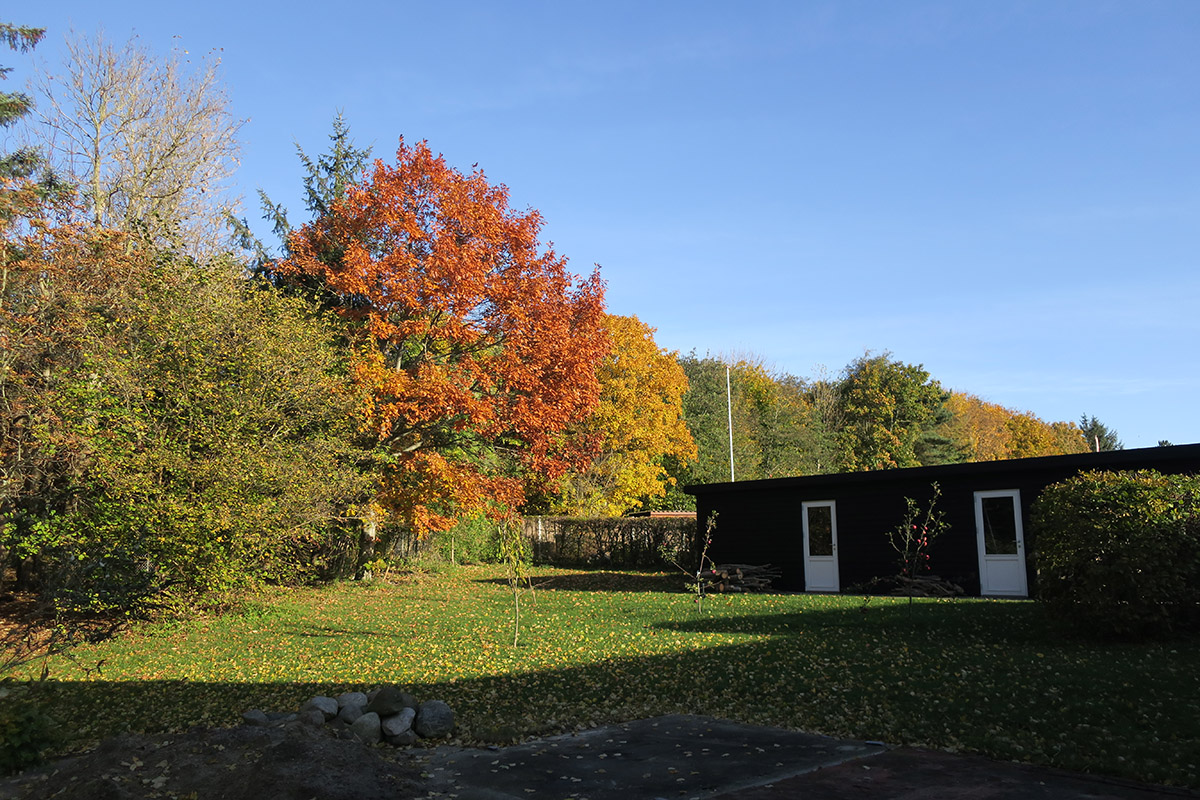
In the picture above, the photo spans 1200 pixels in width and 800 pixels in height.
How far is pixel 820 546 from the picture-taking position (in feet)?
64.2

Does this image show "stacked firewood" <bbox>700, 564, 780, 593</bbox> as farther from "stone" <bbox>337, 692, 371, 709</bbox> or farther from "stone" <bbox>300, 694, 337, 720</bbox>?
"stone" <bbox>300, 694, 337, 720</bbox>

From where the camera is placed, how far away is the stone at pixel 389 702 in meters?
6.82

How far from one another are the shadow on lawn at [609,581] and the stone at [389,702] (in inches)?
523

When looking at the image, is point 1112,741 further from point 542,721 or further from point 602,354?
point 602,354

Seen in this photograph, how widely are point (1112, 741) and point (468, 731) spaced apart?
4.85 meters

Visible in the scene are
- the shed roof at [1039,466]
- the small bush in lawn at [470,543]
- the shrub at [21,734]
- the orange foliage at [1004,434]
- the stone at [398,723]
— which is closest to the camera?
the shrub at [21,734]

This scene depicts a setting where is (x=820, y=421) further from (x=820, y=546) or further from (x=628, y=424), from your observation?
(x=820, y=546)

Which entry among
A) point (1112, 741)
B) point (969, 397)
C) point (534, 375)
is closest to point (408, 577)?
point (534, 375)

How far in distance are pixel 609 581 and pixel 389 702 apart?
16.6 meters

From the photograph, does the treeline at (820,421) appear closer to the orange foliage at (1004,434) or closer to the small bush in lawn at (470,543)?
the orange foliage at (1004,434)

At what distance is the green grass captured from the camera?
→ 646 centimetres

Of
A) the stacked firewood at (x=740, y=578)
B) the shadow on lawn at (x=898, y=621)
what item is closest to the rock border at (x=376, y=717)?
the shadow on lawn at (x=898, y=621)

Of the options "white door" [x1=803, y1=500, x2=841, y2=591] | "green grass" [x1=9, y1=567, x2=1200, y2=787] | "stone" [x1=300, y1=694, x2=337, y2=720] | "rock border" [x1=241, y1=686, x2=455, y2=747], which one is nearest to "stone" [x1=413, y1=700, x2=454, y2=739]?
"rock border" [x1=241, y1=686, x2=455, y2=747]

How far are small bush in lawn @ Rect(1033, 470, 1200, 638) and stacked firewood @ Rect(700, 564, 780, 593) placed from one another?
9.31 m
